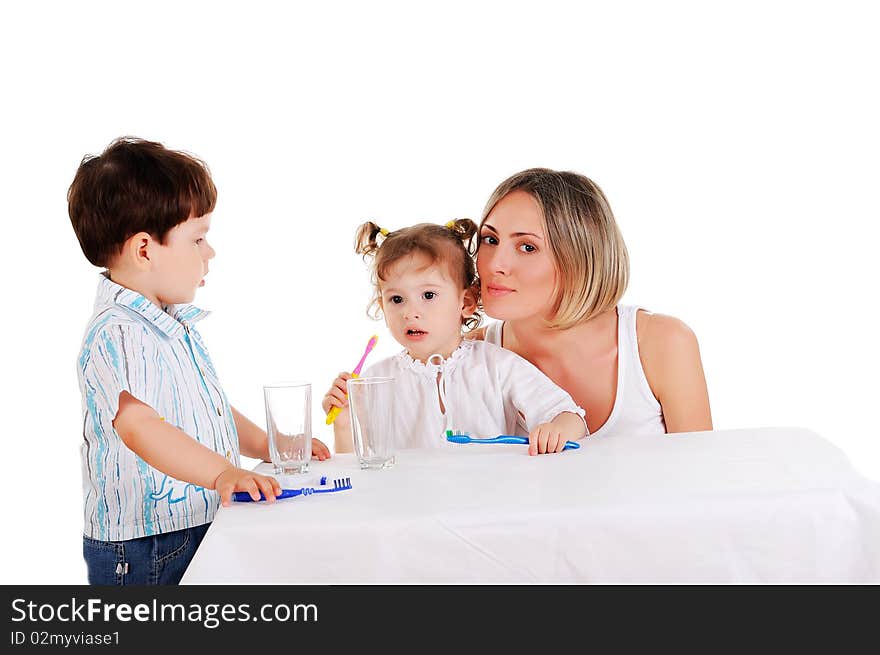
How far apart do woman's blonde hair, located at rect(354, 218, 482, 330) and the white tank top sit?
362 millimetres

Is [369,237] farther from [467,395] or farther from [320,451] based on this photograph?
[320,451]

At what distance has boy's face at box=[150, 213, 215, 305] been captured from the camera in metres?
1.69

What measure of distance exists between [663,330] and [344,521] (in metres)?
1.19

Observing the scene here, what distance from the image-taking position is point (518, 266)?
2102 mm

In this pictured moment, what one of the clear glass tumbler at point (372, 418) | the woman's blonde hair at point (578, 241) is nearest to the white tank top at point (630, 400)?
the woman's blonde hair at point (578, 241)

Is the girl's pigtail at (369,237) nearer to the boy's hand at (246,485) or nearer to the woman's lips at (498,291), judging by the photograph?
the woman's lips at (498,291)

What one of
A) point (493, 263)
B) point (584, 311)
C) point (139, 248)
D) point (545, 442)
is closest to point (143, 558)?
point (139, 248)
